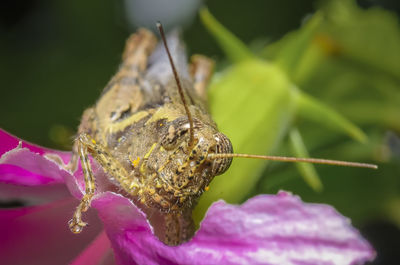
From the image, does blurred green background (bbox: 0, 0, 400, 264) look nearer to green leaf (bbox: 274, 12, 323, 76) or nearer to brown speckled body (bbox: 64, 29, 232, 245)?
green leaf (bbox: 274, 12, 323, 76)

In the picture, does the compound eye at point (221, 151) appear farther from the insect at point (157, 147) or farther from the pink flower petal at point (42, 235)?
the pink flower petal at point (42, 235)

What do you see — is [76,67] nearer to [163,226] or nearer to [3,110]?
[3,110]

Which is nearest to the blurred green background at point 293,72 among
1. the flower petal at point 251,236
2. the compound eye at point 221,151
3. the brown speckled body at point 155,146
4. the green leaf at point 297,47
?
the green leaf at point 297,47

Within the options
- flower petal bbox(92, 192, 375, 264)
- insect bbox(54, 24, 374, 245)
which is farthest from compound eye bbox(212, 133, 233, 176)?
A: flower petal bbox(92, 192, 375, 264)

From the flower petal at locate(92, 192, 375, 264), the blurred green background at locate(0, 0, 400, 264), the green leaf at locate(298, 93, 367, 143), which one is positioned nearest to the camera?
the flower petal at locate(92, 192, 375, 264)

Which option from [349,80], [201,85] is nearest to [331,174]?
[349,80]

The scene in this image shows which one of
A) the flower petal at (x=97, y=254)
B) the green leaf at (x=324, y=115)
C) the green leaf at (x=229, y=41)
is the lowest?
the green leaf at (x=324, y=115)
